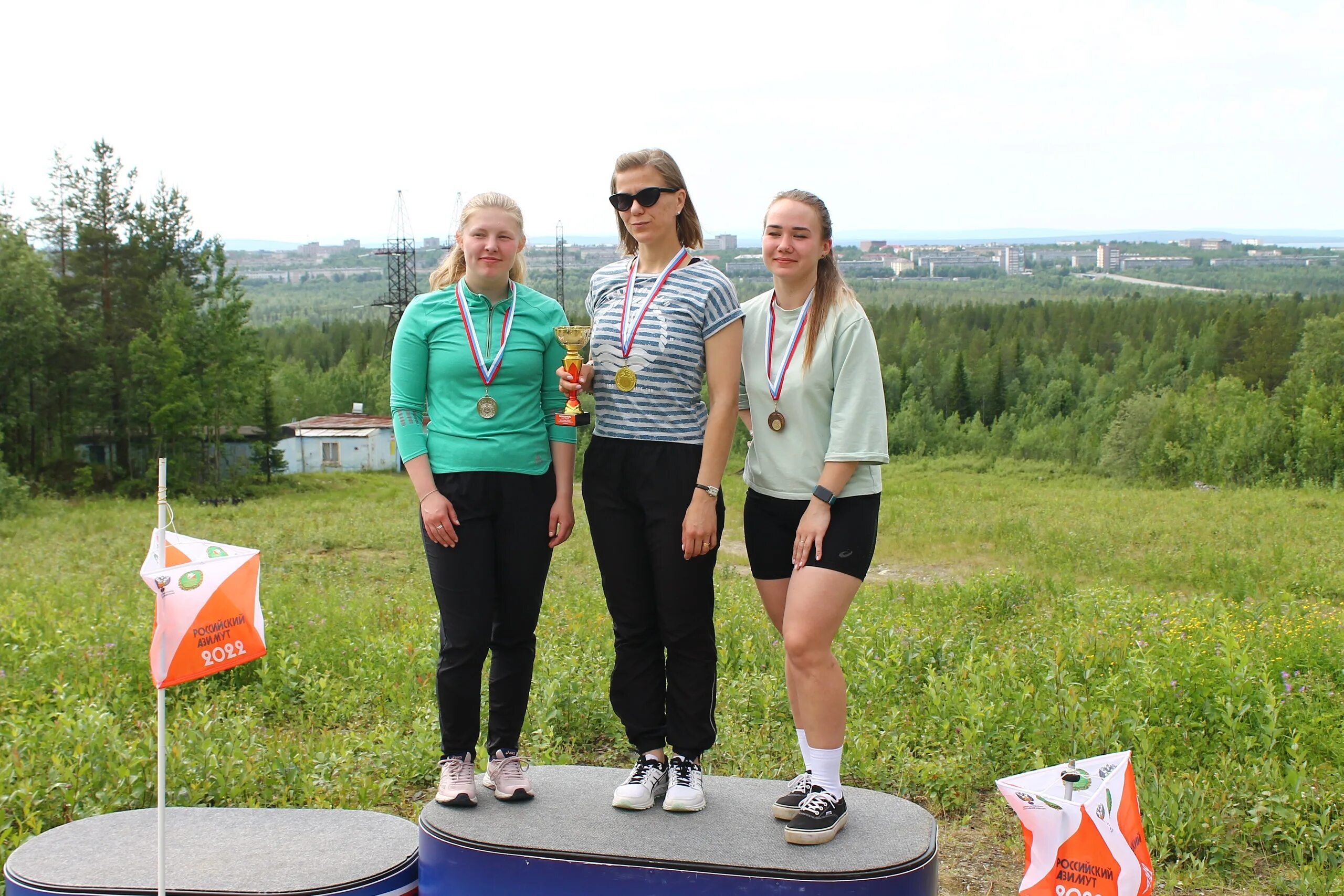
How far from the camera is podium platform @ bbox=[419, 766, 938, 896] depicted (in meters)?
3.39

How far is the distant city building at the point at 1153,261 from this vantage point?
18325 centimetres

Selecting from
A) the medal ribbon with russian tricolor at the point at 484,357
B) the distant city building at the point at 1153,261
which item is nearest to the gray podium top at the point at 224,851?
the medal ribbon with russian tricolor at the point at 484,357

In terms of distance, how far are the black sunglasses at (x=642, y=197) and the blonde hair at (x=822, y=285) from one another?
38 cm

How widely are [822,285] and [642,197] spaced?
26.9 inches

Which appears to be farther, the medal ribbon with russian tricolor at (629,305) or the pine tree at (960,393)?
the pine tree at (960,393)

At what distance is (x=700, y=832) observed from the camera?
366 cm

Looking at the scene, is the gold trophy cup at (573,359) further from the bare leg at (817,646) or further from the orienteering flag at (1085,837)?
the orienteering flag at (1085,837)

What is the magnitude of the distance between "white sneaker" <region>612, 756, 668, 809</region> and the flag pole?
4.96 feet

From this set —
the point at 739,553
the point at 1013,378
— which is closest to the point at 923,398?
the point at 1013,378

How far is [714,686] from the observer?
382 cm

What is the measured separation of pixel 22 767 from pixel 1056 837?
4.50 metres

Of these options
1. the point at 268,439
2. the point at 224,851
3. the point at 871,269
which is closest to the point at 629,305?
the point at 224,851

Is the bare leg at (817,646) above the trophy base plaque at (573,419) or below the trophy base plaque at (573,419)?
below

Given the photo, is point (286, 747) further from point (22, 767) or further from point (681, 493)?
point (681, 493)
